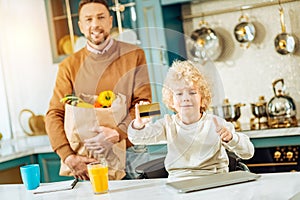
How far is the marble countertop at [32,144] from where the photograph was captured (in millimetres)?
3270

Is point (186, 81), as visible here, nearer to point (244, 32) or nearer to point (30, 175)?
point (30, 175)

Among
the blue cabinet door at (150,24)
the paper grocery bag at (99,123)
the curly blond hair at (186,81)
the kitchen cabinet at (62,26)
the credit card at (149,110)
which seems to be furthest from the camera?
the kitchen cabinet at (62,26)

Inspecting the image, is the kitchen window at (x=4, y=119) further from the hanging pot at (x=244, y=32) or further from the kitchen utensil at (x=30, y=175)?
the kitchen utensil at (x=30, y=175)

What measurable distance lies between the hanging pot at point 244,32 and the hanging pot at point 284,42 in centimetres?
17

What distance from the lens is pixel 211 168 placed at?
6.87ft

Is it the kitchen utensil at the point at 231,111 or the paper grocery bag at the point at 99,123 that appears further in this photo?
the kitchen utensil at the point at 231,111

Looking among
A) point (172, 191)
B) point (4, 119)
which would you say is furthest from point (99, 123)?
point (4, 119)

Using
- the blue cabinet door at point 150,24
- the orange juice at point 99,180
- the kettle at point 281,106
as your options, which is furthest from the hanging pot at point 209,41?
the orange juice at point 99,180

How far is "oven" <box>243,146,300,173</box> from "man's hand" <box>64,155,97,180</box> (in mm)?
1035

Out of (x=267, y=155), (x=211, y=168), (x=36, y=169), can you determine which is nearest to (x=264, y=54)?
(x=267, y=155)

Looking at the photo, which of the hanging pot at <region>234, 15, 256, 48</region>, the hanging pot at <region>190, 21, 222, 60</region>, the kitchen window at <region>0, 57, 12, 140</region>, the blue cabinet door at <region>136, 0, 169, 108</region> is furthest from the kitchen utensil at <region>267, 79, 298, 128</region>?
the kitchen window at <region>0, 57, 12, 140</region>

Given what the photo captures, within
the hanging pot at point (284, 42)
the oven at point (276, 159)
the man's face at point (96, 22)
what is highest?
the man's face at point (96, 22)

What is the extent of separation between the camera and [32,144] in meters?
4.07

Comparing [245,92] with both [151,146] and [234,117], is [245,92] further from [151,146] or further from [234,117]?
[151,146]
